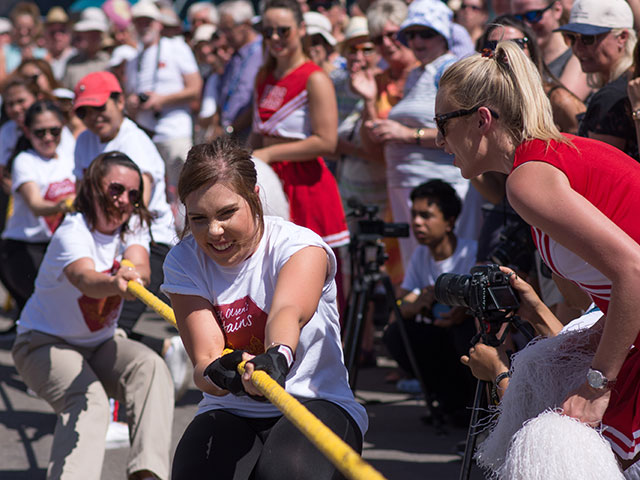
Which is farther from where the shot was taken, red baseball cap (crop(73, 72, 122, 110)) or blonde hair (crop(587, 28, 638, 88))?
red baseball cap (crop(73, 72, 122, 110))

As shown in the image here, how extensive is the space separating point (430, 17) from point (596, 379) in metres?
3.50

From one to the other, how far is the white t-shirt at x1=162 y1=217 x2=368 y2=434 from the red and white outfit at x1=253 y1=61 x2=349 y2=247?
7.67ft

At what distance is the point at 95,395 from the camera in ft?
12.8

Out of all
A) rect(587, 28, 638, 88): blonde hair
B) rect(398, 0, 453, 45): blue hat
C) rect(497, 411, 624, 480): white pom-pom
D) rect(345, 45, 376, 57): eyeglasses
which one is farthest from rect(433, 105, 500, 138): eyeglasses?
rect(345, 45, 376, 57): eyeglasses

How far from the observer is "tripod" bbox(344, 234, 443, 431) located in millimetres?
4762

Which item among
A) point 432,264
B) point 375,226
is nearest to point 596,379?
point 375,226

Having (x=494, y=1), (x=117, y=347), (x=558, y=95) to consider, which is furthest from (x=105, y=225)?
(x=494, y=1)

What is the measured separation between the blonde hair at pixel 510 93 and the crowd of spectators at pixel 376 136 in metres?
1.28

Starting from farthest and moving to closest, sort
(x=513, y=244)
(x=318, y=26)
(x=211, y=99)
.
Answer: (x=211, y=99) → (x=318, y=26) → (x=513, y=244)

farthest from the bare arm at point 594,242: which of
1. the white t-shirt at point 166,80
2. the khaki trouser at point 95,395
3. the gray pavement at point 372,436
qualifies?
the white t-shirt at point 166,80

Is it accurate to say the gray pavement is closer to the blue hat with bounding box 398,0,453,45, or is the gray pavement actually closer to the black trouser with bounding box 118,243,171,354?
the black trouser with bounding box 118,243,171,354

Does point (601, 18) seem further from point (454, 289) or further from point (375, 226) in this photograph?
point (454, 289)

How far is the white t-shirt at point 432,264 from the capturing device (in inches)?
200

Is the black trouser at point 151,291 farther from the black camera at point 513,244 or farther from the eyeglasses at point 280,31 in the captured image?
the black camera at point 513,244
